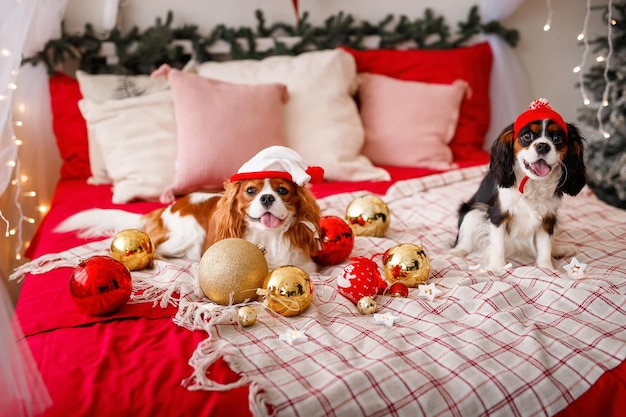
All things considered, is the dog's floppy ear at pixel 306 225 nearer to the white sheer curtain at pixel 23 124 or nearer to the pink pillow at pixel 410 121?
the white sheer curtain at pixel 23 124

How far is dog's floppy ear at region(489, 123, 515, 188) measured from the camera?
1810 millimetres

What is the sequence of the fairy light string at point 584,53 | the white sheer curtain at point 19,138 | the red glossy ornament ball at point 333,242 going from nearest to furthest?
the white sheer curtain at point 19,138 → the red glossy ornament ball at point 333,242 → the fairy light string at point 584,53

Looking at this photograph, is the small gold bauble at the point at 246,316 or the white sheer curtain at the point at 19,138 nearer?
the white sheer curtain at the point at 19,138

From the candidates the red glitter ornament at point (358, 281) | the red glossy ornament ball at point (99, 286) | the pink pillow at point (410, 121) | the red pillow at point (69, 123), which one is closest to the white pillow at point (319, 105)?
the pink pillow at point (410, 121)

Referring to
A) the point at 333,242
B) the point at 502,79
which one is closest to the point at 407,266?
the point at 333,242

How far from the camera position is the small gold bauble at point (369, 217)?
221 centimetres

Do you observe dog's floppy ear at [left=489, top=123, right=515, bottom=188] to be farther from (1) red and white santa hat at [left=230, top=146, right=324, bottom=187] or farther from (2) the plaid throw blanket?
(1) red and white santa hat at [left=230, top=146, right=324, bottom=187]

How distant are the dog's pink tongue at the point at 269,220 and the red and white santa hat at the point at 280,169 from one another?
0.12 metres

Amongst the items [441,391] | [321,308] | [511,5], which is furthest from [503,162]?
[511,5]

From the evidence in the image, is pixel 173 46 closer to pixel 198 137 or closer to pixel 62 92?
pixel 62 92

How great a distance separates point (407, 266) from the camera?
1756mm

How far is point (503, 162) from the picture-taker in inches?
71.7

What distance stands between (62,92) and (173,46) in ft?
1.98

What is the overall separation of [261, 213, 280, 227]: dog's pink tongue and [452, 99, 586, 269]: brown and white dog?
2.20ft
